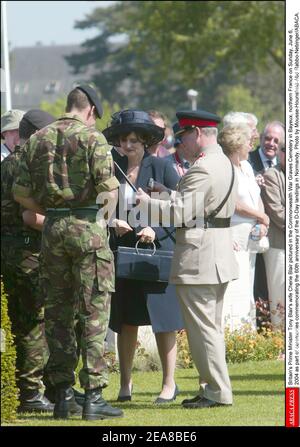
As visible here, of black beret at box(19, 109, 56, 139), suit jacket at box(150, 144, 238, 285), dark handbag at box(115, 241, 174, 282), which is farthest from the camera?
dark handbag at box(115, 241, 174, 282)

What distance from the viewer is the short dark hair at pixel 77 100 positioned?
8219 mm

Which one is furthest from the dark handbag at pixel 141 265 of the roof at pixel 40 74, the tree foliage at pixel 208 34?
the roof at pixel 40 74

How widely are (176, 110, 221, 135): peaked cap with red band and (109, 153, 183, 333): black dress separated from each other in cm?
64

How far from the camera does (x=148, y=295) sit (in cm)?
921

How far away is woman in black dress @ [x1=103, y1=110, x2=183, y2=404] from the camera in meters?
9.14

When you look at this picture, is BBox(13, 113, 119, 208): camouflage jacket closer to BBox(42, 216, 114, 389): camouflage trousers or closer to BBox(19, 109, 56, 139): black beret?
BBox(42, 216, 114, 389): camouflage trousers

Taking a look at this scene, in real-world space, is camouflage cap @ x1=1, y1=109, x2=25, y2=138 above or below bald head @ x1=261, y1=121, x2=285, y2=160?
below

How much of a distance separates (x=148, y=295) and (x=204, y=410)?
107 cm

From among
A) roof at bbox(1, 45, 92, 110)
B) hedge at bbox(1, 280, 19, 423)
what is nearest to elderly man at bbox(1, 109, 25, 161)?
hedge at bbox(1, 280, 19, 423)

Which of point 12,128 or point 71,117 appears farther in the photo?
point 12,128

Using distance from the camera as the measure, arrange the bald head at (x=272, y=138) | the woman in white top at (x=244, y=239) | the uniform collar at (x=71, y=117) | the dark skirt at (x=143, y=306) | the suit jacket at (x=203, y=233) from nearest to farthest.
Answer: the uniform collar at (x=71, y=117), the suit jacket at (x=203, y=233), the dark skirt at (x=143, y=306), the woman in white top at (x=244, y=239), the bald head at (x=272, y=138)

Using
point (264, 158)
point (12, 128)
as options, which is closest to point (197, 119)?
point (12, 128)

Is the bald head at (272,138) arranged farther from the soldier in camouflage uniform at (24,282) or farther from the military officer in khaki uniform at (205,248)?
the soldier in camouflage uniform at (24,282)

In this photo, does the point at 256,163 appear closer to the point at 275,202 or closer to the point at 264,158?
the point at 264,158
